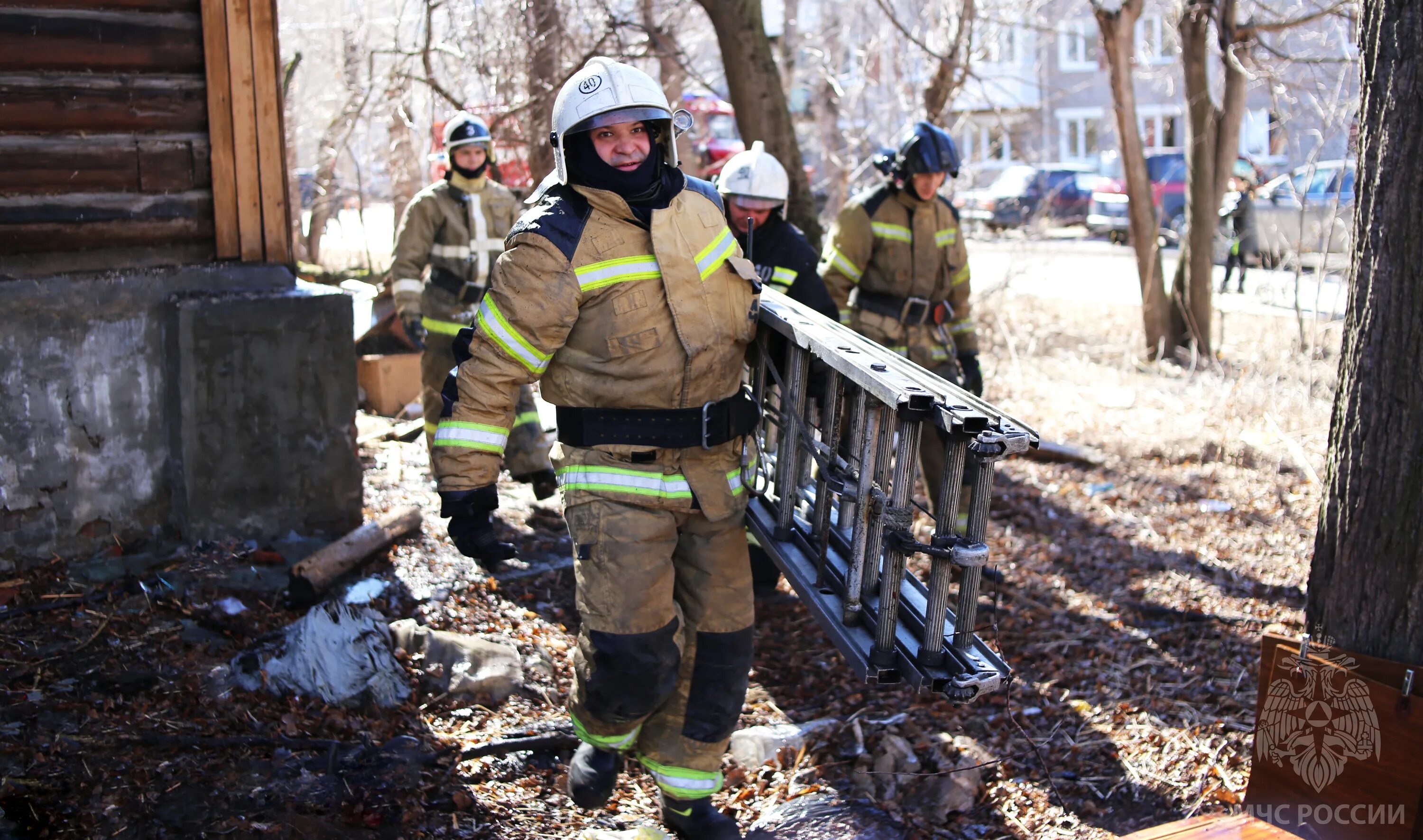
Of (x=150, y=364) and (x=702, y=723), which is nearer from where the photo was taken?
(x=702, y=723)

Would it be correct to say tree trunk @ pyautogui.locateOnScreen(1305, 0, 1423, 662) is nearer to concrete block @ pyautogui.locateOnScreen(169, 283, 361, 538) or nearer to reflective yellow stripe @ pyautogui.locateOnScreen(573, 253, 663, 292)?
reflective yellow stripe @ pyautogui.locateOnScreen(573, 253, 663, 292)

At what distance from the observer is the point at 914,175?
5.43 metres

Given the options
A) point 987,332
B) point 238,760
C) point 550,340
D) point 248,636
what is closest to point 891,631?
point 550,340

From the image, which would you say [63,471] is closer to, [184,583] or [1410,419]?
[184,583]

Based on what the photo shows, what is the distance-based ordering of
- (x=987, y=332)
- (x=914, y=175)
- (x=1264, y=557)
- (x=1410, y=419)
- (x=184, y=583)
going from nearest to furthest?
(x=1410, y=419)
(x=184, y=583)
(x=914, y=175)
(x=1264, y=557)
(x=987, y=332)

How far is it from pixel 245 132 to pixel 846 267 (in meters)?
2.80

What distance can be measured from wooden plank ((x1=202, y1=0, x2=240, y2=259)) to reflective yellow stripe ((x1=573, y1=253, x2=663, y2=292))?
259cm

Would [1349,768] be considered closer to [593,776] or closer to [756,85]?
[593,776]

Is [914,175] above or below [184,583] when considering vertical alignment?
above

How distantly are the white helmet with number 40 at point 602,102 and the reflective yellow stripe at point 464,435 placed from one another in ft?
2.43

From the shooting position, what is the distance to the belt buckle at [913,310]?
18.5 ft

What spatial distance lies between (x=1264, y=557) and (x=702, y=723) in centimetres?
373

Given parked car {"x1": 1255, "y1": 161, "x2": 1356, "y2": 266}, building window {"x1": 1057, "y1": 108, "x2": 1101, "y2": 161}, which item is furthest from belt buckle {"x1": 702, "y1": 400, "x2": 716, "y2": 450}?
building window {"x1": 1057, "y1": 108, "x2": 1101, "y2": 161}

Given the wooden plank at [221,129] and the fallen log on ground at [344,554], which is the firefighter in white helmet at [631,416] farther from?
the wooden plank at [221,129]
